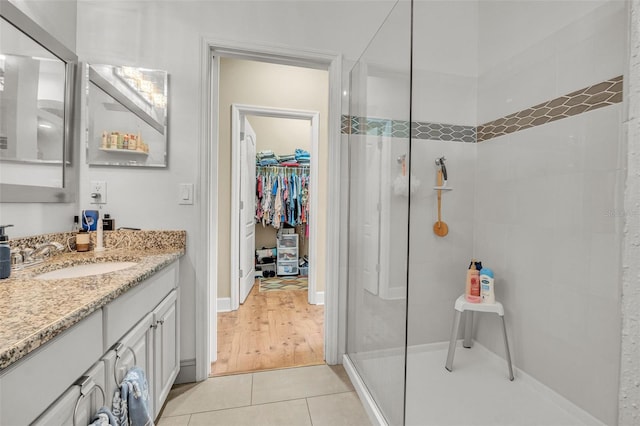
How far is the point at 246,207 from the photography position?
3178 millimetres

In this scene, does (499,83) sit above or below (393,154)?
above

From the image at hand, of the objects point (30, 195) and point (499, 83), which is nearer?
point (30, 195)

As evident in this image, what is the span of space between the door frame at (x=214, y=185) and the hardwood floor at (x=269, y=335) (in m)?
0.16

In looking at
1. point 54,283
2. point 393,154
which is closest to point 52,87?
point 54,283

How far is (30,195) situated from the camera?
4.36ft

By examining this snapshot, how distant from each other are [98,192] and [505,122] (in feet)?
8.51

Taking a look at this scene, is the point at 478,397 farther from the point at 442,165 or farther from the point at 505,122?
the point at 505,122

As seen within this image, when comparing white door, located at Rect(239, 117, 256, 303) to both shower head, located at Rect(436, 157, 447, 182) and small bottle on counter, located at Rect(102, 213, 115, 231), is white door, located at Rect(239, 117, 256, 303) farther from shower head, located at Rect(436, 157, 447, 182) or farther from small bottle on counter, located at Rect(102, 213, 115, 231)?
shower head, located at Rect(436, 157, 447, 182)

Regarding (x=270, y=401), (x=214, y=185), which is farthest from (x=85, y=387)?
(x=214, y=185)

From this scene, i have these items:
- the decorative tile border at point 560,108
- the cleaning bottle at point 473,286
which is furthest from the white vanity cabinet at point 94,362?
the decorative tile border at point 560,108

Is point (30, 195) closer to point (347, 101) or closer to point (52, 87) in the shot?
point (52, 87)

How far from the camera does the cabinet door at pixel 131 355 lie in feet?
2.91

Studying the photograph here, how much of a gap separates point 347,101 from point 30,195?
5.81ft

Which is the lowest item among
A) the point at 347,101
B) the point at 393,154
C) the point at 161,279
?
the point at 161,279
